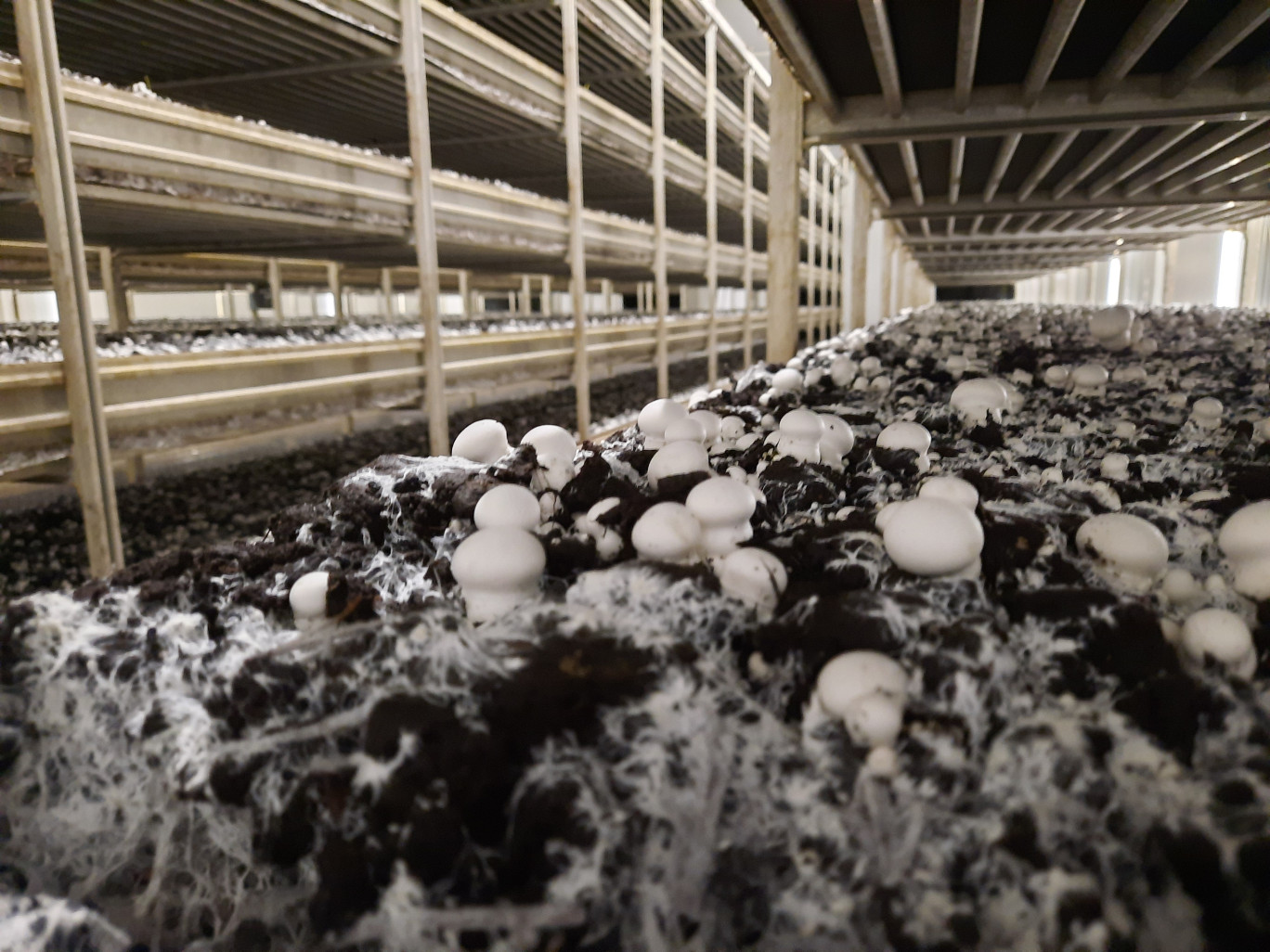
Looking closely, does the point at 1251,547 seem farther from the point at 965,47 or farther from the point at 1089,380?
the point at 965,47

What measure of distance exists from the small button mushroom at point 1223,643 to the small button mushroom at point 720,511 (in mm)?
491

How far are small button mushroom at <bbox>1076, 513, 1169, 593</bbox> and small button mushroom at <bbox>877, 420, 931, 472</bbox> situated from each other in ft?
1.73

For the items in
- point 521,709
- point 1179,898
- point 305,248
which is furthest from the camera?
point 305,248

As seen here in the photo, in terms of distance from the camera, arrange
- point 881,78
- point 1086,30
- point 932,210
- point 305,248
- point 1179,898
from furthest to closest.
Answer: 1. point 932,210
2. point 305,248
3. point 881,78
4. point 1086,30
5. point 1179,898

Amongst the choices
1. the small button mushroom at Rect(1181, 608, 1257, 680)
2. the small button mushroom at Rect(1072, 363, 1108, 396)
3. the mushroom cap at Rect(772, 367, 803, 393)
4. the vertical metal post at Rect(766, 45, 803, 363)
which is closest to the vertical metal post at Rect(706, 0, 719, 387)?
the vertical metal post at Rect(766, 45, 803, 363)

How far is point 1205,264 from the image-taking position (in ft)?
49.0

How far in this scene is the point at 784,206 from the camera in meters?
3.92

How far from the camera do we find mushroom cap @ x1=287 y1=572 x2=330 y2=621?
39.1 inches

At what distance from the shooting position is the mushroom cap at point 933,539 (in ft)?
2.78

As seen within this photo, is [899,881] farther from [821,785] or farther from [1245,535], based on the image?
[1245,535]

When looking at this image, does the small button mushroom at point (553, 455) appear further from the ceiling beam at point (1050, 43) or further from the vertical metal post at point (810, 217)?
the vertical metal post at point (810, 217)

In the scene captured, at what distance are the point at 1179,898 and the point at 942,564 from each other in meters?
0.36

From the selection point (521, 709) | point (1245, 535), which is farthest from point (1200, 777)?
point (521, 709)

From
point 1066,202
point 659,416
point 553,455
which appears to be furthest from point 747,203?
point 553,455
